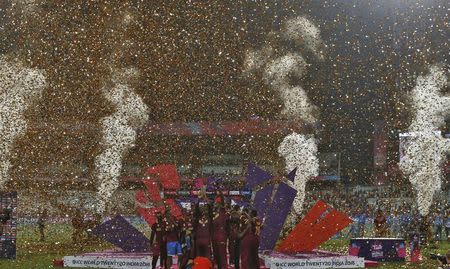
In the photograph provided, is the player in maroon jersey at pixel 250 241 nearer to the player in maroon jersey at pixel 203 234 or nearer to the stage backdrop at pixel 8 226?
the player in maroon jersey at pixel 203 234

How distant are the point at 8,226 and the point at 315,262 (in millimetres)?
10882

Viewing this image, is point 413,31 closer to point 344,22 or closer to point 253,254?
point 344,22

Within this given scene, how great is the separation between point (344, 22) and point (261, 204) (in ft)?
105

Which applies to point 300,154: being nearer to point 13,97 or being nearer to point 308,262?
point 13,97

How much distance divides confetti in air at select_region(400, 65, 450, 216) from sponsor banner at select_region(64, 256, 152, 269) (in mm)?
23037

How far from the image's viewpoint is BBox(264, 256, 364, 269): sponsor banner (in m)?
19.0

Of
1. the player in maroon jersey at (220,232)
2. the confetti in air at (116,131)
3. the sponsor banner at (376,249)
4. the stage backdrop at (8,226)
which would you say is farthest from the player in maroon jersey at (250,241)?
the confetti in air at (116,131)

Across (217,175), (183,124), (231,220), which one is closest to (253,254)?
(231,220)

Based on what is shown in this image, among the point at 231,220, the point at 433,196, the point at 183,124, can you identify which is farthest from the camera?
the point at 183,124

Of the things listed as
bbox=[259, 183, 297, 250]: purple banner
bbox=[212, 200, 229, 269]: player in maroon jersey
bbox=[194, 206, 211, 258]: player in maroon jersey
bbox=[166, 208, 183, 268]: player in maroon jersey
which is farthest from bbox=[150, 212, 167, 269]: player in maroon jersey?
bbox=[259, 183, 297, 250]: purple banner

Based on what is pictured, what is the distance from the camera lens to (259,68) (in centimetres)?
4600

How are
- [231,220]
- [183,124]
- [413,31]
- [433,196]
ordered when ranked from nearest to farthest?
[231,220], [433,196], [413,31], [183,124]

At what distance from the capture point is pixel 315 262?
768 inches

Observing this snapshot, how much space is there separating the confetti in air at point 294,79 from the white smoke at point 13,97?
13.1 metres
